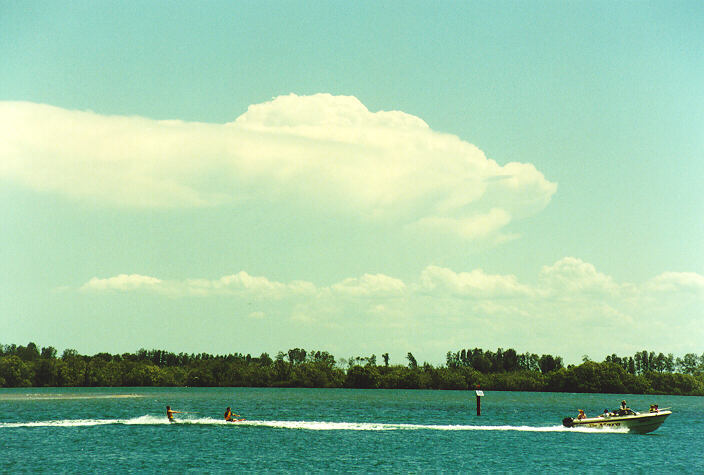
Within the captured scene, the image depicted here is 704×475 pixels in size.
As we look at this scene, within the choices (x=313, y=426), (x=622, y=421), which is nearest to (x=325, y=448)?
(x=313, y=426)

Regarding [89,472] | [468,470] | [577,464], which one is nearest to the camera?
[89,472]

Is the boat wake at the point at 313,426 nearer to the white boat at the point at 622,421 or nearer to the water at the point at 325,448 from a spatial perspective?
the water at the point at 325,448

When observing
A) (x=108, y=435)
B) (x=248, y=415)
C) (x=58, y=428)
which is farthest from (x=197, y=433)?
(x=248, y=415)

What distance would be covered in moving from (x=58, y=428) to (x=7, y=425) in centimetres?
794

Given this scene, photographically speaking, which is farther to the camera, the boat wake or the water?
the boat wake

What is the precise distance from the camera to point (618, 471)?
52344 millimetres

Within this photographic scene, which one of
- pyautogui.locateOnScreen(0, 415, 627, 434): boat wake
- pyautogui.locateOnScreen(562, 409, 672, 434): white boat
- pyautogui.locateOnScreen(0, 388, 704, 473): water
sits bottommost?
pyautogui.locateOnScreen(0, 388, 704, 473): water

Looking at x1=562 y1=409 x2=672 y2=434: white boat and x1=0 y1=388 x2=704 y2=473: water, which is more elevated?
x1=562 y1=409 x2=672 y2=434: white boat

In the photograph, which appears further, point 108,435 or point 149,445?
point 108,435

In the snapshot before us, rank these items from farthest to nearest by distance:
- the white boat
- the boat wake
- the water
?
the boat wake → the white boat → the water

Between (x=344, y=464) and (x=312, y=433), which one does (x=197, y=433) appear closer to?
(x=312, y=433)

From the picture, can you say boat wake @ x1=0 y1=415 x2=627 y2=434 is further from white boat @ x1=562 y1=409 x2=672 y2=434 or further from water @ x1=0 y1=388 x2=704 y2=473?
white boat @ x1=562 y1=409 x2=672 y2=434

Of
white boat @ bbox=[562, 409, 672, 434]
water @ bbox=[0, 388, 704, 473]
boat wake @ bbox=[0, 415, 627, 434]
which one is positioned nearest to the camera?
water @ bbox=[0, 388, 704, 473]

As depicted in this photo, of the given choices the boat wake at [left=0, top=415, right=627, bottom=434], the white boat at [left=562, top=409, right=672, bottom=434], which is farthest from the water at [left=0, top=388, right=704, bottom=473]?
the white boat at [left=562, top=409, right=672, bottom=434]
